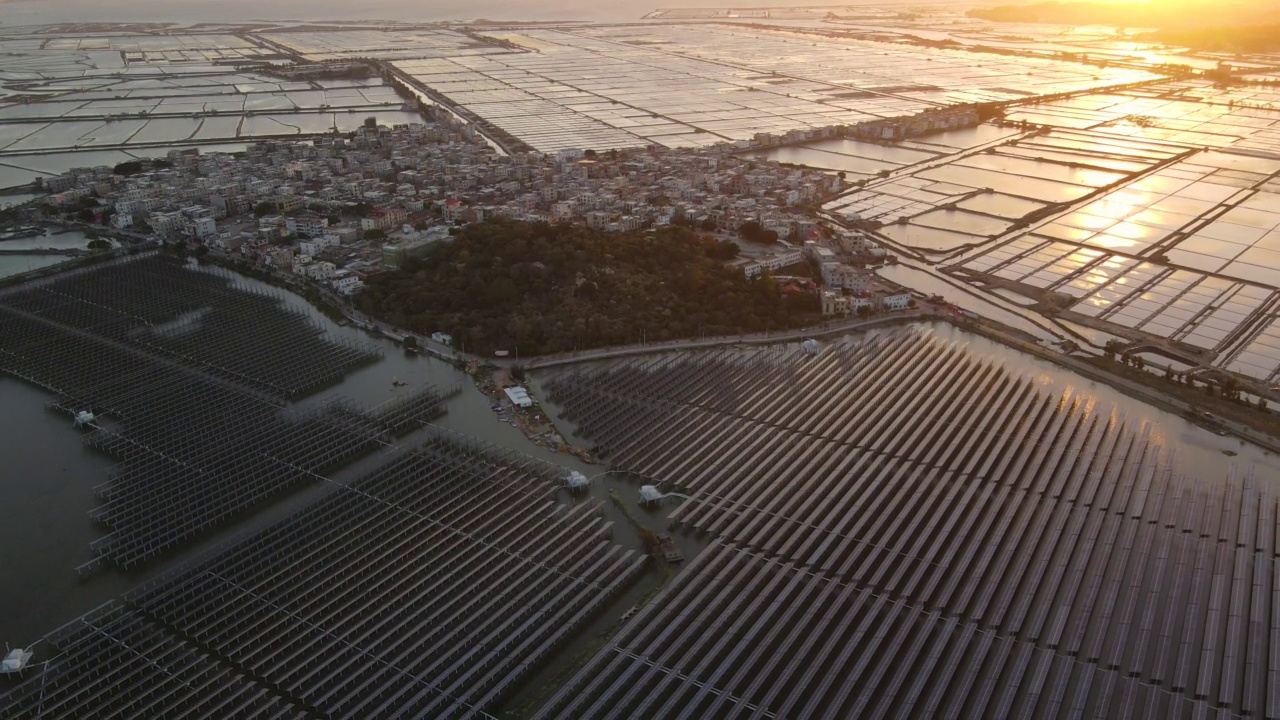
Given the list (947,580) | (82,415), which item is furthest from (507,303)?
(947,580)

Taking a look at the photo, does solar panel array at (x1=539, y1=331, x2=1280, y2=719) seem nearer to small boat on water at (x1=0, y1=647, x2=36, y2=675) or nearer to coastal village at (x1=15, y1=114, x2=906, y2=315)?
coastal village at (x1=15, y1=114, x2=906, y2=315)

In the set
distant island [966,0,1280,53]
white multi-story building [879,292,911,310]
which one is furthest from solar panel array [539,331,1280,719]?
distant island [966,0,1280,53]

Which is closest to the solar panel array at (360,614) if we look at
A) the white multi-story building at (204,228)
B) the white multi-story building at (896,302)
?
the white multi-story building at (896,302)

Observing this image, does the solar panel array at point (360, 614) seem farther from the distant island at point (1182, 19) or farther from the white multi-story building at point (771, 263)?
the distant island at point (1182, 19)

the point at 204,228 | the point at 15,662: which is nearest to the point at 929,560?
the point at 15,662

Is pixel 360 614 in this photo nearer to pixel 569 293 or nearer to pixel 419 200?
pixel 569 293

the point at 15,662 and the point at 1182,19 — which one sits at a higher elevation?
the point at 1182,19

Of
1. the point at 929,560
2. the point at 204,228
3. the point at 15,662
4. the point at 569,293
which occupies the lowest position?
the point at 15,662
